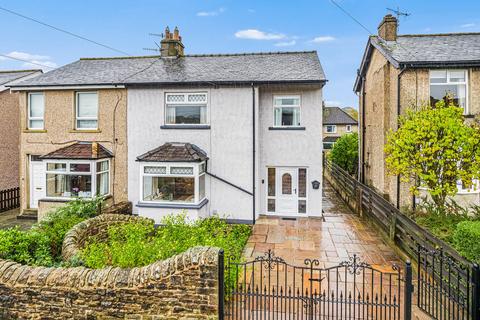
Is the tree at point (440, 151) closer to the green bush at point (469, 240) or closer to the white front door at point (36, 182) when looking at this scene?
the green bush at point (469, 240)

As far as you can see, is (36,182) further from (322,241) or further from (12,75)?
(322,241)

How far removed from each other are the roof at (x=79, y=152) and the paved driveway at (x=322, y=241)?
23.9ft

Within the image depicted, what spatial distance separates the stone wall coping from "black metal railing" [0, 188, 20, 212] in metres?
12.7

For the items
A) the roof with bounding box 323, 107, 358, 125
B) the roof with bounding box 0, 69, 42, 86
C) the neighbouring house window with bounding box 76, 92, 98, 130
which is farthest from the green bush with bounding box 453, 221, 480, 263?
the roof with bounding box 323, 107, 358, 125

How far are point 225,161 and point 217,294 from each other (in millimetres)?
8020

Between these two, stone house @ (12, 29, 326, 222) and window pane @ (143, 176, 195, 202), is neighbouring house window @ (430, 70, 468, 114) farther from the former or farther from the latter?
window pane @ (143, 176, 195, 202)

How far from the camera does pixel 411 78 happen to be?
1295cm

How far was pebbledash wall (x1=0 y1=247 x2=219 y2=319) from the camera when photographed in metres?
5.40

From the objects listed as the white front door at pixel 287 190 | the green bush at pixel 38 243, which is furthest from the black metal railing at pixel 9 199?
the white front door at pixel 287 190

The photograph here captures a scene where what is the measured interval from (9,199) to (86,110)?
23.0 ft

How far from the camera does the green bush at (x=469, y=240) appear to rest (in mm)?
5977

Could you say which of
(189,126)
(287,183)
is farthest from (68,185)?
(287,183)

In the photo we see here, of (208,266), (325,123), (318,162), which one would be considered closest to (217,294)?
(208,266)

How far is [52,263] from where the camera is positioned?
7.06 metres
